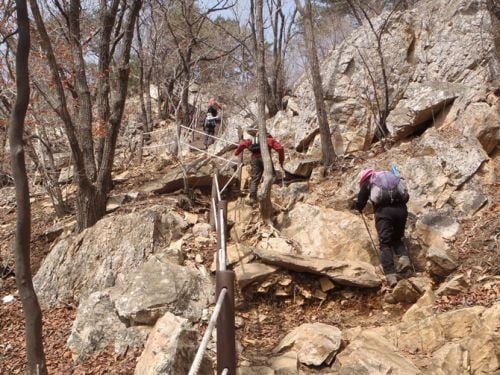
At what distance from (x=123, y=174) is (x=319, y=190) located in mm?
5531

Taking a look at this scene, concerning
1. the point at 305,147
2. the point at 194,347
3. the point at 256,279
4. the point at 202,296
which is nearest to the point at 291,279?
the point at 256,279

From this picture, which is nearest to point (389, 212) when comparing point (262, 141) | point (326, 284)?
point (326, 284)

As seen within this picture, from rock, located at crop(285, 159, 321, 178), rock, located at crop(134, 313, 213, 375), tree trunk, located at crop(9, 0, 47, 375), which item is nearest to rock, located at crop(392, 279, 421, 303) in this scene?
rock, located at crop(134, 313, 213, 375)

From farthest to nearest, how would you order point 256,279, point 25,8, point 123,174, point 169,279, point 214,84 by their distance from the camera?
point 214,84 < point 123,174 < point 256,279 < point 169,279 < point 25,8

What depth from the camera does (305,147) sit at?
11781mm

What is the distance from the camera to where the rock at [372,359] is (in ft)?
11.7

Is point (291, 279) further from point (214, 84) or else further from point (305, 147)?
point (214, 84)

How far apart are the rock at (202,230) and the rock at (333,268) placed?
63.8 inches

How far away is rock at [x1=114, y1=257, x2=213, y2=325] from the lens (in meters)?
5.07

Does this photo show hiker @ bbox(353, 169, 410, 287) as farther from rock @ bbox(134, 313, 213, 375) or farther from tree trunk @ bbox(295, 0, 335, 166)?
tree trunk @ bbox(295, 0, 335, 166)

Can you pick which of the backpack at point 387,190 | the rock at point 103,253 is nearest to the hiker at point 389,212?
the backpack at point 387,190

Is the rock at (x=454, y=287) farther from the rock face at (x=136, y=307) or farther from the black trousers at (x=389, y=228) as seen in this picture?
the rock face at (x=136, y=307)

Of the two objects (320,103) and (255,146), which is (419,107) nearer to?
(320,103)

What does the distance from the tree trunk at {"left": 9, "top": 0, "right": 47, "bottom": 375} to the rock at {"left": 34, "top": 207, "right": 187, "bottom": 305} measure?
2.98 m
